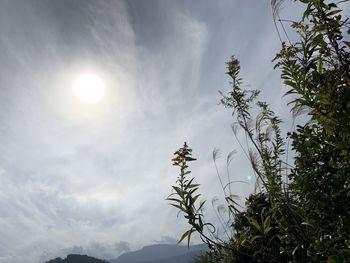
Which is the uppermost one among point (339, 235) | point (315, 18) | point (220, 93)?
point (220, 93)

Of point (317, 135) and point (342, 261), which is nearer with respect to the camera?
point (342, 261)

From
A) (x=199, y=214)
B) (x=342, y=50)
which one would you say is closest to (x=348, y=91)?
(x=342, y=50)

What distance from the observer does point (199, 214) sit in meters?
4.56

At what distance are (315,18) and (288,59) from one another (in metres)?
0.49

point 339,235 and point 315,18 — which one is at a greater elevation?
point 315,18

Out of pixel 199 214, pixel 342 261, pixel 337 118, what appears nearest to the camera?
pixel 342 261

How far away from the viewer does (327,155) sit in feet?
12.9

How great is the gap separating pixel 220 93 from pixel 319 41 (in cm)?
237

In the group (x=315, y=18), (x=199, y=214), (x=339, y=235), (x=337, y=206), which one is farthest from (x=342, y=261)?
(x=315, y=18)

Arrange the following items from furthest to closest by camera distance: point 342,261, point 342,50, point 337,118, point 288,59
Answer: point 288,59
point 342,50
point 337,118
point 342,261

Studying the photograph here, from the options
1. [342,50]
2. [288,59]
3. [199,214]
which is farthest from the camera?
[199,214]

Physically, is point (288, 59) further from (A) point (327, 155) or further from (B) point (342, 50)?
(A) point (327, 155)

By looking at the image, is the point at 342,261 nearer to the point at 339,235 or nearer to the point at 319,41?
the point at 339,235

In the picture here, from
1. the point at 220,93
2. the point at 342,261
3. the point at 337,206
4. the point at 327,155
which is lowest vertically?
the point at 342,261
